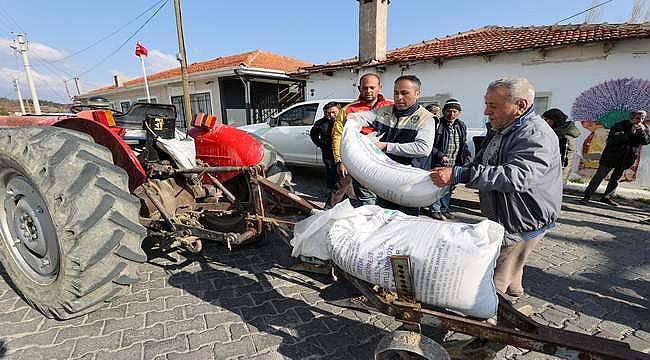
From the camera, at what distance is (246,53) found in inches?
663

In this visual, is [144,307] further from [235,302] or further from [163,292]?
[235,302]

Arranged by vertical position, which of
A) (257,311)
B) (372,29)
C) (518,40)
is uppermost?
(372,29)

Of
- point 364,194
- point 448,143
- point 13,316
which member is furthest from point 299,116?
point 13,316

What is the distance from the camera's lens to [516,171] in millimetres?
1761

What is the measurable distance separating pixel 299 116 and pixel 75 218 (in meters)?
5.44

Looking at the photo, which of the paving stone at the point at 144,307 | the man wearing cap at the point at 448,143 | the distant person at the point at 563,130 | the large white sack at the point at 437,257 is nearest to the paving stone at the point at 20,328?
the paving stone at the point at 144,307

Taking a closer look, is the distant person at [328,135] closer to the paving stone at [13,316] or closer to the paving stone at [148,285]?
the paving stone at [148,285]

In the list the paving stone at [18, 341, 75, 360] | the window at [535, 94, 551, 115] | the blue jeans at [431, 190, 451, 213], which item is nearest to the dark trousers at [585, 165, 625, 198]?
the window at [535, 94, 551, 115]

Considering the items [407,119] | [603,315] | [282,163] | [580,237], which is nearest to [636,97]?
[580,237]

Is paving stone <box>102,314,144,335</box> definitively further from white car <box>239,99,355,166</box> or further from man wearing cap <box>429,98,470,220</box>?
white car <box>239,99,355,166</box>

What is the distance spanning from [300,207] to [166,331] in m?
1.22

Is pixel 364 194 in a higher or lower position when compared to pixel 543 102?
lower

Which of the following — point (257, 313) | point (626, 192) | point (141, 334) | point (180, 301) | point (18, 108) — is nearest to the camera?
point (141, 334)

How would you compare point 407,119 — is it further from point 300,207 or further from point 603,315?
point 603,315
